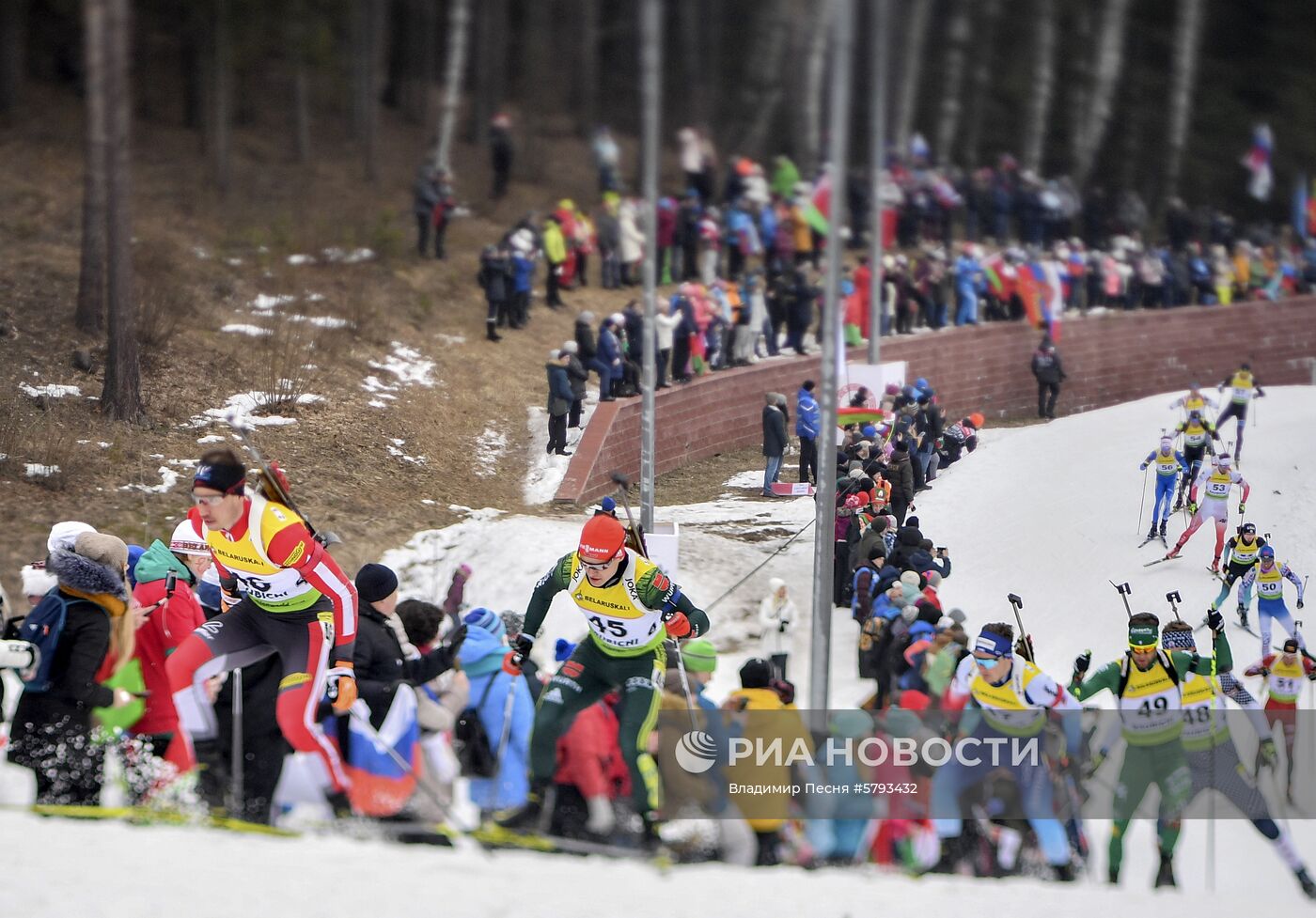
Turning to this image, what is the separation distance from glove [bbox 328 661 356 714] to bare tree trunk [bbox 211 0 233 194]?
20807 millimetres

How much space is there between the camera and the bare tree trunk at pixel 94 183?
15.9 meters

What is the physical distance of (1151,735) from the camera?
917 cm

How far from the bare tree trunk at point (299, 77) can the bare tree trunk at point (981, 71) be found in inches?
685

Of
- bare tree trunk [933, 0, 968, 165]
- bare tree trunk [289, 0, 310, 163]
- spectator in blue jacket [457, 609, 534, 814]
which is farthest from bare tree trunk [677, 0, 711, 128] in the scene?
spectator in blue jacket [457, 609, 534, 814]

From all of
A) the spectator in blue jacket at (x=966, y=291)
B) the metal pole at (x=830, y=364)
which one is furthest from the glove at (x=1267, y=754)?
the spectator in blue jacket at (x=966, y=291)

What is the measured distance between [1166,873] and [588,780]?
11.4ft

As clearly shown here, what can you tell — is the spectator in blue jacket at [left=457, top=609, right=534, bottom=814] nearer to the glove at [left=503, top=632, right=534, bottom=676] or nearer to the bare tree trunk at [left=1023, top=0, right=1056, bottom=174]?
the glove at [left=503, top=632, right=534, bottom=676]

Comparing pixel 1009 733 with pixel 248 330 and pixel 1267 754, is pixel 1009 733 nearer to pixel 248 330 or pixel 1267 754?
pixel 1267 754

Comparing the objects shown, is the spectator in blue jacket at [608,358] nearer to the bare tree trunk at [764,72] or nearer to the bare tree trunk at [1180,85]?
the bare tree trunk at [764,72]

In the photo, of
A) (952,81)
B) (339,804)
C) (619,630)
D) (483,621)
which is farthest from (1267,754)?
(952,81)

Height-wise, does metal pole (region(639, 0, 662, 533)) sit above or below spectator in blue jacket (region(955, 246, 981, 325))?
below

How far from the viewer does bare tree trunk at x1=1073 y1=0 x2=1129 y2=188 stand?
36.7m

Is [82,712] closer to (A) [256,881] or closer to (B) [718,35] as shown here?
(A) [256,881]

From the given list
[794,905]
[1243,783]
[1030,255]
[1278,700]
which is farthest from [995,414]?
[794,905]
